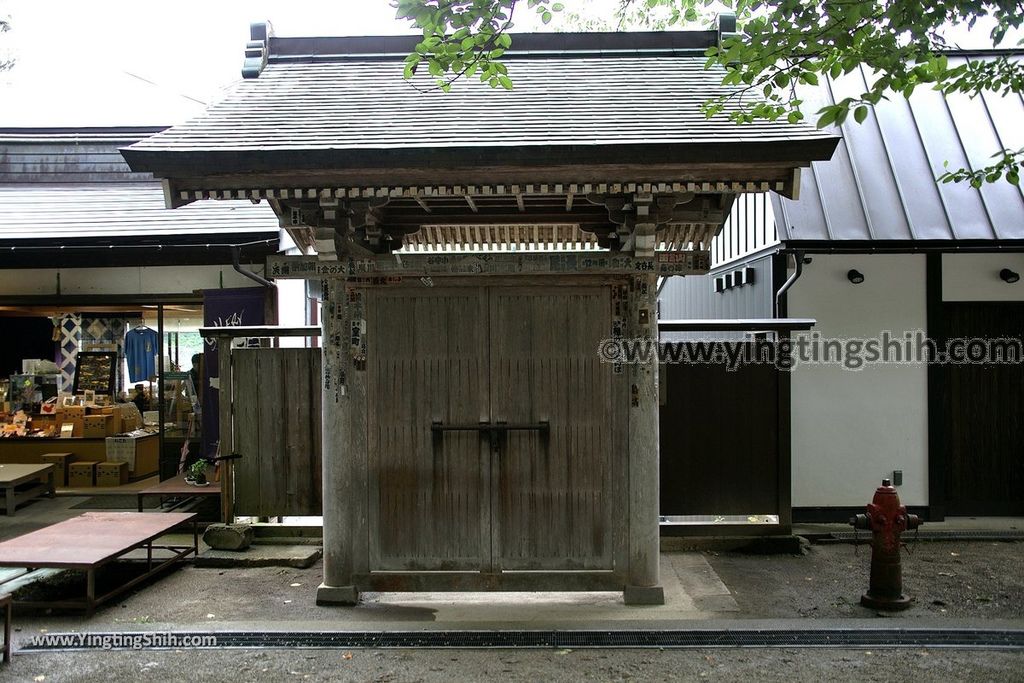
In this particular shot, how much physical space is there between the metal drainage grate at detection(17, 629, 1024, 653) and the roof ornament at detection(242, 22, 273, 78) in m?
5.40

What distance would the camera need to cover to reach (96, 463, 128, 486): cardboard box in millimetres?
9984

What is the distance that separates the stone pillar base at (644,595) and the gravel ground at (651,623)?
1.34 feet

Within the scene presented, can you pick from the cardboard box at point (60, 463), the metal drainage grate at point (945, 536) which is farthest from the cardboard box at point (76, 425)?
the metal drainage grate at point (945, 536)

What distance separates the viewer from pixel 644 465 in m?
5.96

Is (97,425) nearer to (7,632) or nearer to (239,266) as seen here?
(239,266)

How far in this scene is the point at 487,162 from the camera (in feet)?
16.6

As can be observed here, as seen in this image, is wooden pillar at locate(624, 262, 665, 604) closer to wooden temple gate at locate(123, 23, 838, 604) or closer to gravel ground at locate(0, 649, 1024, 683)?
wooden temple gate at locate(123, 23, 838, 604)

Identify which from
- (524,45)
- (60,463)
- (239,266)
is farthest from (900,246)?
(60,463)

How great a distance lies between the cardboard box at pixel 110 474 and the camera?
9984mm

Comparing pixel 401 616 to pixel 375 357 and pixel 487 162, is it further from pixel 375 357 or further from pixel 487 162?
pixel 487 162

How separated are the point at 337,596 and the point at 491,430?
6.25ft

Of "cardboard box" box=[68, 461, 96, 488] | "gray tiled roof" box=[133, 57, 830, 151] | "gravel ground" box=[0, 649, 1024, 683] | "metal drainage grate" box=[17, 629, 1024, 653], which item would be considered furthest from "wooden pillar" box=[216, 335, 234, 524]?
"cardboard box" box=[68, 461, 96, 488]

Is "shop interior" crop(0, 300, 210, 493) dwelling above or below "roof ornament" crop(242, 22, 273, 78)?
below

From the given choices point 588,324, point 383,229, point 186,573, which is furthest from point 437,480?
point 186,573
